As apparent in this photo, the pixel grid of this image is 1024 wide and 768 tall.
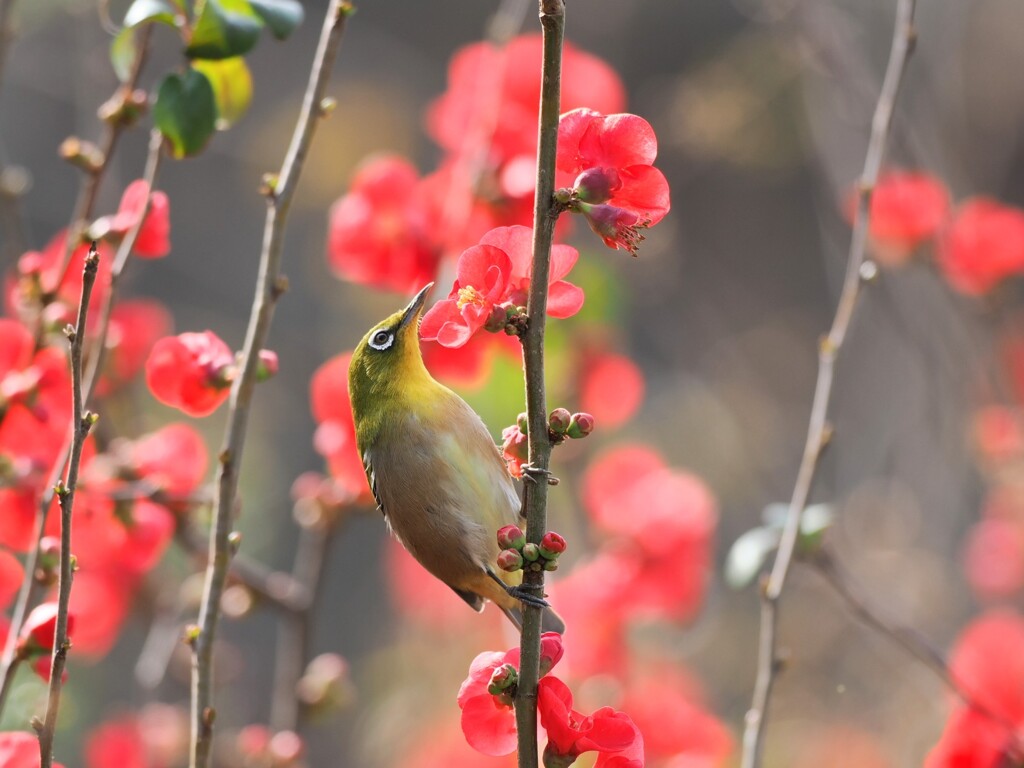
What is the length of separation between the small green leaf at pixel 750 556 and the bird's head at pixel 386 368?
23.3 inches

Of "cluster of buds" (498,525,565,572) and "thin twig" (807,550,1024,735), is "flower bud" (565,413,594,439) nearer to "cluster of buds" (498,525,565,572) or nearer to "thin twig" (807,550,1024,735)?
"cluster of buds" (498,525,565,572)

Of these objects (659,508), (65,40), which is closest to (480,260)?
(659,508)

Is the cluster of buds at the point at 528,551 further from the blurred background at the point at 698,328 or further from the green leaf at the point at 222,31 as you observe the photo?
the blurred background at the point at 698,328

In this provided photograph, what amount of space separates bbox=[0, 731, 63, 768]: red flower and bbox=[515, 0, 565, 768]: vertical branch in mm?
521

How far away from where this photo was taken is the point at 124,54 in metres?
1.64

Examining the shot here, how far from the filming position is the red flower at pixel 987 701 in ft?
5.64

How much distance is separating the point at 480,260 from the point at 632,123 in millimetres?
202

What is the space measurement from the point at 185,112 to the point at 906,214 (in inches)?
75.6

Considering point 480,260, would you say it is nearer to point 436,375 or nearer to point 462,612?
point 436,375

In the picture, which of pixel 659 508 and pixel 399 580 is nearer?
pixel 659 508

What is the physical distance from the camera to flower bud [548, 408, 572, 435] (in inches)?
46.4

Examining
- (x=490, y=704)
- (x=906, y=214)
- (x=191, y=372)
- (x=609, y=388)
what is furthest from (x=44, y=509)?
(x=906, y=214)

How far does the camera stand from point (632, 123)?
1205 mm

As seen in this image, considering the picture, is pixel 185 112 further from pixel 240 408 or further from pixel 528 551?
pixel 528 551
